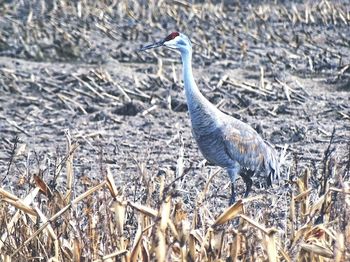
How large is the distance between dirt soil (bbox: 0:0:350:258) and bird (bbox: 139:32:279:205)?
0.57 feet

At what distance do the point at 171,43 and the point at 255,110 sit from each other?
2.47 metres

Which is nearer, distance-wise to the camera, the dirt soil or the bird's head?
the bird's head

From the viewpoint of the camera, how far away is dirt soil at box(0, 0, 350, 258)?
712 centimetres

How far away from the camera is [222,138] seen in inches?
255

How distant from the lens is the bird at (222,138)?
21.2ft

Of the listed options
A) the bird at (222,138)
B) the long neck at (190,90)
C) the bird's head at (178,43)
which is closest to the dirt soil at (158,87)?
the bird at (222,138)

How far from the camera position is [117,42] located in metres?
12.9

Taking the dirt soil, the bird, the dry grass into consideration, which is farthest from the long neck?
the dry grass

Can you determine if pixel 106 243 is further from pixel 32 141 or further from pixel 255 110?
pixel 255 110

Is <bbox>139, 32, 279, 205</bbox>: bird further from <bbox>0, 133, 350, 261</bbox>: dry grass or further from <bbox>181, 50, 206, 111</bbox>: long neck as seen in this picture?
<bbox>0, 133, 350, 261</bbox>: dry grass

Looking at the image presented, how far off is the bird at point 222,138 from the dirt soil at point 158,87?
0.17 m

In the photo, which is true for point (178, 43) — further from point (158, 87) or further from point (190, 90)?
point (158, 87)

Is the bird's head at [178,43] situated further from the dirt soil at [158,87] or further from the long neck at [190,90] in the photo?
the dirt soil at [158,87]

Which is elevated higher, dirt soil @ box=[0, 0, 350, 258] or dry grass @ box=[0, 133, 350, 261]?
dry grass @ box=[0, 133, 350, 261]
